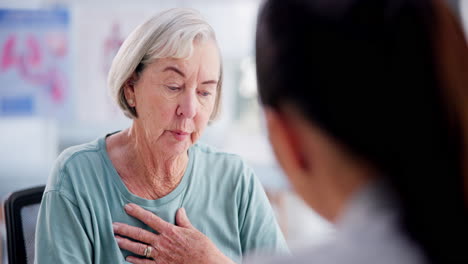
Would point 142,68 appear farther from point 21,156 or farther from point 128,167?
point 21,156

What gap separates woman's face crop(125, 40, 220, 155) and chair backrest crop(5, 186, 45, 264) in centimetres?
37

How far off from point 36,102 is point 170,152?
260cm

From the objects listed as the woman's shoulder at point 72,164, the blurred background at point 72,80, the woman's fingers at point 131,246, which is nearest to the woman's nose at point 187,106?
the woman's shoulder at point 72,164

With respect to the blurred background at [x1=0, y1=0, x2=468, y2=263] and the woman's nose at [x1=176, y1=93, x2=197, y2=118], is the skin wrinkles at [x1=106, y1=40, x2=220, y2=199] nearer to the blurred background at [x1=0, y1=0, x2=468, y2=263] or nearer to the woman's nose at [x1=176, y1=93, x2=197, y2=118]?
the woman's nose at [x1=176, y1=93, x2=197, y2=118]

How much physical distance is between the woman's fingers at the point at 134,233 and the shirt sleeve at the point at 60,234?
0.25 feet

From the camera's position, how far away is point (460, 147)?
541 mm

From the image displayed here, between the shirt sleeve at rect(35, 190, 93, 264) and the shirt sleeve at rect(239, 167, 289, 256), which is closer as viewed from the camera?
the shirt sleeve at rect(35, 190, 93, 264)

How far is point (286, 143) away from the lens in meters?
0.59

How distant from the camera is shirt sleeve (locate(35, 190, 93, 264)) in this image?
4.13 ft

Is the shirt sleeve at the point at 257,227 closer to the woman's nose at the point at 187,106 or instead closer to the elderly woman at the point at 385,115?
the woman's nose at the point at 187,106

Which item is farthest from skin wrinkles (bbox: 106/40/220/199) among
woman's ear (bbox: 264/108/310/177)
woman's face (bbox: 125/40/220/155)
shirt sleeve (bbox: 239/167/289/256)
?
woman's ear (bbox: 264/108/310/177)

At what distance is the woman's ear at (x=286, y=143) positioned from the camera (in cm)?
58

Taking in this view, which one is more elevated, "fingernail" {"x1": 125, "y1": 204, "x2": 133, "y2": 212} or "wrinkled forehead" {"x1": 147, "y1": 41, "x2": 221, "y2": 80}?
"wrinkled forehead" {"x1": 147, "y1": 41, "x2": 221, "y2": 80}

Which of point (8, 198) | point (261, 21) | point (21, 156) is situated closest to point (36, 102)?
point (21, 156)
